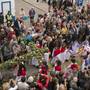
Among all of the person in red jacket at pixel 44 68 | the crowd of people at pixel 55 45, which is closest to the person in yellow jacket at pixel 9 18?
the crowd of people at pixel 55 45

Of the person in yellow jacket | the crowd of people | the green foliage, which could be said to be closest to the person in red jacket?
the crowd of people

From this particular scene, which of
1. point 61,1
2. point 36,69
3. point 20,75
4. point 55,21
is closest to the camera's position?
point 20,75

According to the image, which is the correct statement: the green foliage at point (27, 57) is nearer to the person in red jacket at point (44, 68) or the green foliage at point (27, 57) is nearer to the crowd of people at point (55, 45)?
the crowd of people at point (55, 45)

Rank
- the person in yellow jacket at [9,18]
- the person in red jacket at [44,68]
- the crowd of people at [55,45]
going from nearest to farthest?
the crowd of people at [55,45]
the person in red jacket at [44,68]
the person in yellow jacket at [9,18]

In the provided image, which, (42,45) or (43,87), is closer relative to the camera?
(43,87)

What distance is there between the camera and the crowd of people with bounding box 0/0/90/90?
17.3 metres

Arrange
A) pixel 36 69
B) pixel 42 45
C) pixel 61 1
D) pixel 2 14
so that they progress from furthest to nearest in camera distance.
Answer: pixel 61 1 < pixel 2 14 < pixel 42 45 < pixel 36 69

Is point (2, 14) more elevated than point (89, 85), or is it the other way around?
point (2, 14)

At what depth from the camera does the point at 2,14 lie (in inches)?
1130

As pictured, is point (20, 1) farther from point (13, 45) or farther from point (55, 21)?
point (13, 45)

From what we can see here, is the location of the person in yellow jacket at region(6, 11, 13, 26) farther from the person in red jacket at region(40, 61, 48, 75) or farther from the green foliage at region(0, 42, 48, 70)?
the person in red jacket at region(40, 61, 48, 75)

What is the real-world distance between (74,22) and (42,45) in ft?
15.5

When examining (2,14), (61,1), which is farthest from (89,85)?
(61,1)

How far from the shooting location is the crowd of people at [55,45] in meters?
17.3
